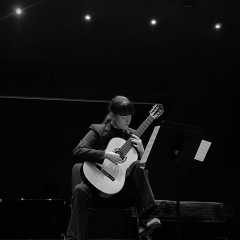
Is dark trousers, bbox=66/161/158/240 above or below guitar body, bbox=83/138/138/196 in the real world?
below

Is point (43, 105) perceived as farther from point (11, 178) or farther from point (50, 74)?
point (11, 178)

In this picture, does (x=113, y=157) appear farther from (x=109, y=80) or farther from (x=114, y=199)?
(x=109, y=80)

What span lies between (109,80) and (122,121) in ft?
5.96

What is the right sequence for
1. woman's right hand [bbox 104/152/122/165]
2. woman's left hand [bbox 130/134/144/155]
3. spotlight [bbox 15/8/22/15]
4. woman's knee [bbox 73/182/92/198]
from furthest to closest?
spotlight [bbox 15/8/22/15], woman's left hand [bbox 130/134/144/155], woman's right hand [bbox 104/152/122/165], woman's knee [bbox 73/182/92/198]

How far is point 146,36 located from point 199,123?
141cm

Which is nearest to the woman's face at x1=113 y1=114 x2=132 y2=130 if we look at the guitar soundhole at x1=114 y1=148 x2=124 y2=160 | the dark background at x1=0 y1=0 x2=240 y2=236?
the guitar soundhole at x1=114 y1=148 x2=124 y2=160

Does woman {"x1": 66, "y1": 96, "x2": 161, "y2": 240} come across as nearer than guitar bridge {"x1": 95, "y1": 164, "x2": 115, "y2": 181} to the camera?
Yes

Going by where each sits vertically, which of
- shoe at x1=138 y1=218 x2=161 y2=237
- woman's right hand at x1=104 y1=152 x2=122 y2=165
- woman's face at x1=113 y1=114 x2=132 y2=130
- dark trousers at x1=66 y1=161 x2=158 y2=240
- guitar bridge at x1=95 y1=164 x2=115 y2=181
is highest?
woman's face at x1=113 y1=114 x2=132 y2=130

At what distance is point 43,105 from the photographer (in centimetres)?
461

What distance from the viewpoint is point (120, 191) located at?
114 inches

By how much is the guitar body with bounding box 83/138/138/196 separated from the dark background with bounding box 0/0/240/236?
1657 millimetres

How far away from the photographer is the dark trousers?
258 cm

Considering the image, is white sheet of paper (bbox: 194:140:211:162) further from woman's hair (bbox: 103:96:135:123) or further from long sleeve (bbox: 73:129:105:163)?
long sleeve (bbox: 73:129:105:163)

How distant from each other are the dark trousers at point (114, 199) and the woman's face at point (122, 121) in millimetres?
394
